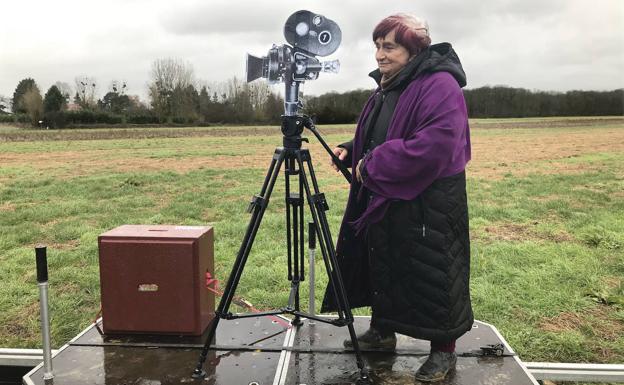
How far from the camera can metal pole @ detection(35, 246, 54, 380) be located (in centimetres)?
265

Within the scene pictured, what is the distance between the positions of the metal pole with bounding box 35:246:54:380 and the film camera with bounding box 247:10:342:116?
1465mm

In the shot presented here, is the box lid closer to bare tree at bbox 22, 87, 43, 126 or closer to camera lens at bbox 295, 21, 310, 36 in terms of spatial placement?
camera lens at bbox 295, 21, 310, 36

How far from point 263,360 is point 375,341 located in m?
0.70

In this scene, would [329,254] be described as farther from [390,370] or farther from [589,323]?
[589,323]

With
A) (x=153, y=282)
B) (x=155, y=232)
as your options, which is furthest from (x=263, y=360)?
(x=155, y=232)

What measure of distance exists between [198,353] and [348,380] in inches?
37.1

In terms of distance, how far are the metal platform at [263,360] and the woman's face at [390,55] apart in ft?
5.45

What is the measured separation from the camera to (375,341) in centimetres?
318

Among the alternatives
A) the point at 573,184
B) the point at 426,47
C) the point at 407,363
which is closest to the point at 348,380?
the point at 407,363

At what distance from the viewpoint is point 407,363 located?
2988mm

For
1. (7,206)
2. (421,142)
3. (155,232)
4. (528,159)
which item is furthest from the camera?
(528,159)

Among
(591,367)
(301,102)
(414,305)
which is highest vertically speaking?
(301,102)

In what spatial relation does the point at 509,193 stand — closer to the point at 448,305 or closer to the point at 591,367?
the point at 591,367

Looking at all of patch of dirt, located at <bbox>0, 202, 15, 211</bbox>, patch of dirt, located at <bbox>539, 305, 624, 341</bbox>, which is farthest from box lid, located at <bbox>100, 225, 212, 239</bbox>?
patch of dirt, located at <bbox>0, 202, 15, 211</bbox>
